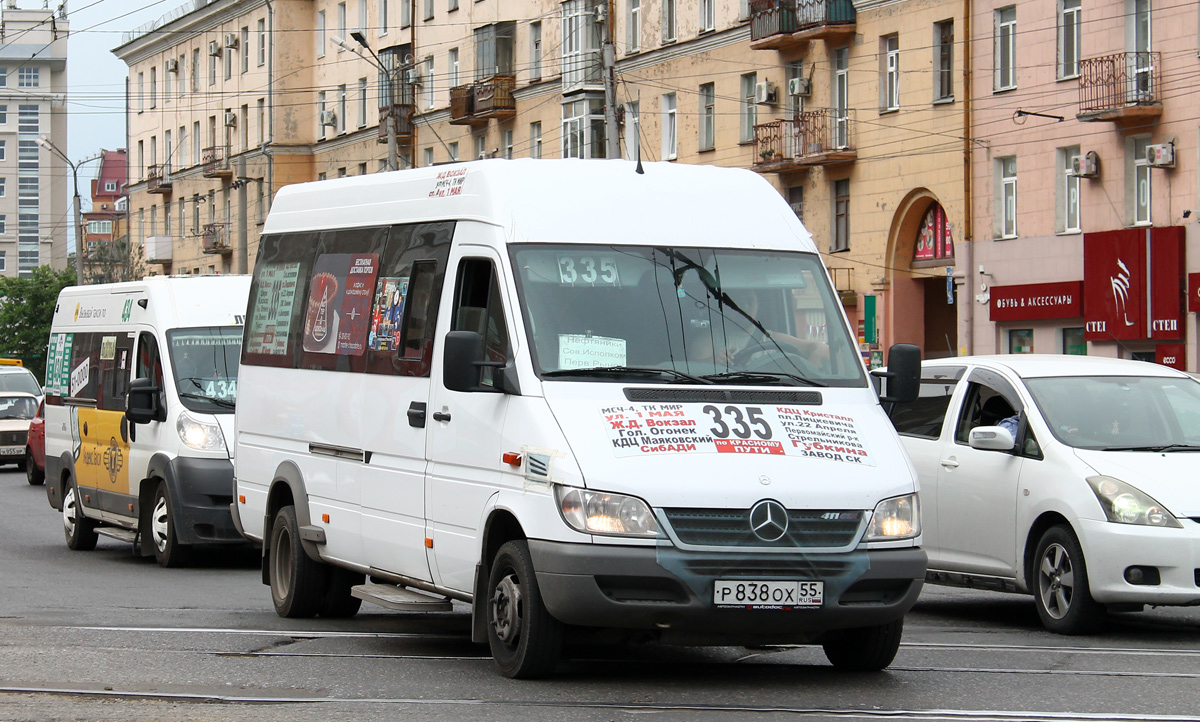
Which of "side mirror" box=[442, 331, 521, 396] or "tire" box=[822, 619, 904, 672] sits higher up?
"side mirror" box=[442, 331, 521, 396]

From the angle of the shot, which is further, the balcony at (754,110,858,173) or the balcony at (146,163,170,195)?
the balcony at (146,163,170,195)

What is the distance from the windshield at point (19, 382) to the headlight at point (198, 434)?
21.2 m

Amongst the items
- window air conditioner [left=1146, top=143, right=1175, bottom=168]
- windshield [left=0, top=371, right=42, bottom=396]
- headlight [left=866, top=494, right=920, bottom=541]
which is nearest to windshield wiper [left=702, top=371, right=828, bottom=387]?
headlight [left=866, top=494, right=920, bottom=541]

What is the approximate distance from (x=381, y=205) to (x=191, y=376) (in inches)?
244

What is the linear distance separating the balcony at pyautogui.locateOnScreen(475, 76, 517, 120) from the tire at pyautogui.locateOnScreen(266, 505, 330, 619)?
1712 inches

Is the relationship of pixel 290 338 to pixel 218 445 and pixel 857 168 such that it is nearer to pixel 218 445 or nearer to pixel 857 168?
pixel 218 445

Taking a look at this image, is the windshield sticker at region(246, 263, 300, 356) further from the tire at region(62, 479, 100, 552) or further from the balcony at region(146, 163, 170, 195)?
the balcony at region(146, 163, 170, 195)

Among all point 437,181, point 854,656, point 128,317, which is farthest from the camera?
point 128,317

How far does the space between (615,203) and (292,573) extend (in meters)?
3.64

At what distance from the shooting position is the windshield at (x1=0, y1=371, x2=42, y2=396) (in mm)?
35844

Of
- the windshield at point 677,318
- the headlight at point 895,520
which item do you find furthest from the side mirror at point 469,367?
the headlight at point 895,520

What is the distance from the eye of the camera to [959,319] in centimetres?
3841

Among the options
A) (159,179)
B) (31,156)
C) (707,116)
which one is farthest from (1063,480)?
(31,156)

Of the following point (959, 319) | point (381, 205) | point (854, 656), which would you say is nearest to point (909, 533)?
point (854, 656)
